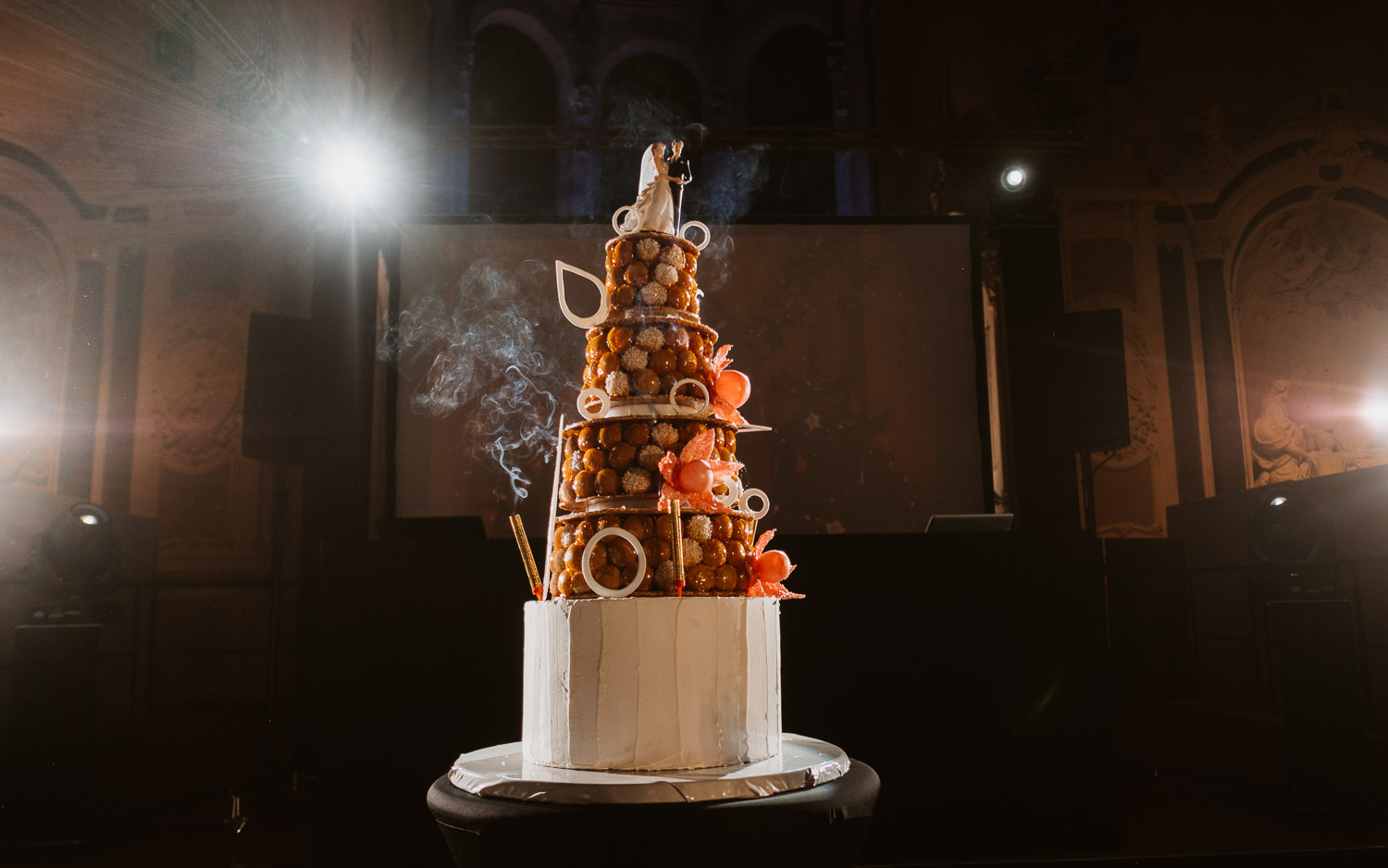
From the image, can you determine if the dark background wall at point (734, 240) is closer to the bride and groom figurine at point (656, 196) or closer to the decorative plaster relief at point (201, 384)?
the decorative plaster relief at point (201, 384)

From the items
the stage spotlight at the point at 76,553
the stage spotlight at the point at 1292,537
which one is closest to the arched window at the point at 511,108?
the stage spotlight at the point at 76,553

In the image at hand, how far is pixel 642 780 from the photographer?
1671mm

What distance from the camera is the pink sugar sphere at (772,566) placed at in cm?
203

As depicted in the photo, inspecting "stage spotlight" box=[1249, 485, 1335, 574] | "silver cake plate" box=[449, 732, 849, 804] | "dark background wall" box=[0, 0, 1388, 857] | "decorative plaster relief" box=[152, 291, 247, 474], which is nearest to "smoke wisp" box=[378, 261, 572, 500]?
"dark background wall" box=[0, 0, 1388, 857]

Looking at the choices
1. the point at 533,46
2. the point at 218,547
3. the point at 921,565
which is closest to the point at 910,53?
the point at 533,46

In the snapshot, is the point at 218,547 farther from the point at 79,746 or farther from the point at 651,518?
the point at 651,518

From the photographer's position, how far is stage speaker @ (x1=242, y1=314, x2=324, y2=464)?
14.1ft

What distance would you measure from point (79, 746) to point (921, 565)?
10.8 ft

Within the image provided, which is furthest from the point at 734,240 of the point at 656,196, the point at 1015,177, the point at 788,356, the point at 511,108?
the point at 511,108

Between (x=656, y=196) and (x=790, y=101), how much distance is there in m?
7.68

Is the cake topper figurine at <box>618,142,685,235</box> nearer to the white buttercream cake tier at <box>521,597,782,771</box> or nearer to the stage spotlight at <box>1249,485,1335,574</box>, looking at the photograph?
the white buttercream cake tier at <box>521,597,782,771</box>

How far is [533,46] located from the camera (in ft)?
30.1

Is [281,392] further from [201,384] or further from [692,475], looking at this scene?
[692,475]

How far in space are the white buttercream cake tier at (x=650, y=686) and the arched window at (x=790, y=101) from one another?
25.1ft
